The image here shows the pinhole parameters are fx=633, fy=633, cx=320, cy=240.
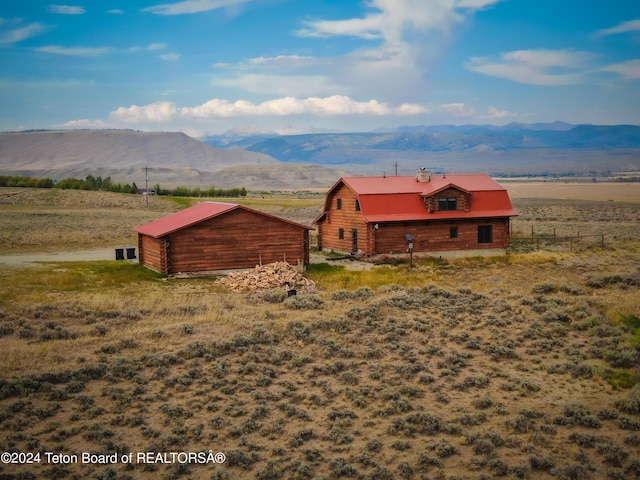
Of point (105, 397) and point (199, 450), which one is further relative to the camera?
point (105, 397)

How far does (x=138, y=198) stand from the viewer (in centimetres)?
9019

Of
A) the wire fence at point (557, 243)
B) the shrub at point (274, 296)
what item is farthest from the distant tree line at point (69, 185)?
the shrub at point (274, 296)

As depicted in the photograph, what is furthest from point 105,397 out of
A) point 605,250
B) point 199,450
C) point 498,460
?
point 605,250

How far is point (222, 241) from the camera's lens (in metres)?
30.9

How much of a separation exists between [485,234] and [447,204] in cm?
310

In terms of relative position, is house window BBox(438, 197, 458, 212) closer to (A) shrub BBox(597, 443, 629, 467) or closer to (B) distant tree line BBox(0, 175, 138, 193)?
(A) shrub BBox(597, 443, 629, 467)

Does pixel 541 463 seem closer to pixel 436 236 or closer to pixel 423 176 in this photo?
pixel 436 236

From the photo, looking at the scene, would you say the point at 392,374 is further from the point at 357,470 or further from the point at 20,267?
the point at 20,267

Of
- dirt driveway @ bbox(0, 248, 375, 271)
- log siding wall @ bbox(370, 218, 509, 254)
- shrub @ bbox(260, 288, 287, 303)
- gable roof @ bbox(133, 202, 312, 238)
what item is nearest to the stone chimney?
log siding wall @ bbox(370, 218, 509, 254)

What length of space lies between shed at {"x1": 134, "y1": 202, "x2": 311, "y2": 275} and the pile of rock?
190cm

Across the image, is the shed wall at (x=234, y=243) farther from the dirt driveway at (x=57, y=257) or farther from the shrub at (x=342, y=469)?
the shrub at (x=342, y=469)

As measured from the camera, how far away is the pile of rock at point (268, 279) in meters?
27.3

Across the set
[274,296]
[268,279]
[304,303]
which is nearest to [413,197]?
[268,279]

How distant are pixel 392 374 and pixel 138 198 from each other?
7881 centimetres
